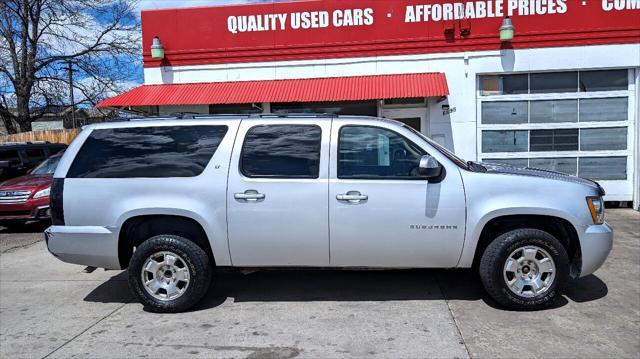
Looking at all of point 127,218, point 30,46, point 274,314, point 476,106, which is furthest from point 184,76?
point 30,46

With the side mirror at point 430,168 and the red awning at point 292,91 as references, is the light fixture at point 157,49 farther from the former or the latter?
the side mirror at point 430,168

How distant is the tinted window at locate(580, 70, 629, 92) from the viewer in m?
10.8

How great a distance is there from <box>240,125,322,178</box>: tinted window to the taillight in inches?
70.4

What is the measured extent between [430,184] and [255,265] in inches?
73.0

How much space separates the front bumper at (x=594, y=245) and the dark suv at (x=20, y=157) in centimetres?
1265

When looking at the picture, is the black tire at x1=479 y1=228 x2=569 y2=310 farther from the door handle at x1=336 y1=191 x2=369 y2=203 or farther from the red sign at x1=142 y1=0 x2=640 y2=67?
the red sign at x1=142 y1=0 x2=640 y2=67

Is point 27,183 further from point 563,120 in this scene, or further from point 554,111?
point 563,120

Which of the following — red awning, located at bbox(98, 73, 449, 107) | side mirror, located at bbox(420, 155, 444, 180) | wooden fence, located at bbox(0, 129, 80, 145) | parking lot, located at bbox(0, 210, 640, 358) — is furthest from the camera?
wooden fence, located at bbox(0, 129, 80, 145)

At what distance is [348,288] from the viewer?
5.66m

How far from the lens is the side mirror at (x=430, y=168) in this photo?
4629mm

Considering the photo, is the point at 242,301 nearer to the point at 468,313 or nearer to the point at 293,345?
the point at 293,345

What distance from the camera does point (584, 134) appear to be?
35.8 feet

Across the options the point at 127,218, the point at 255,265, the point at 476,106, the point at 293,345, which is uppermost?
the point at 476,106

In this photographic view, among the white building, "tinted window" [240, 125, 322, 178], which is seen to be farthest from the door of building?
"tinted window" [240, 125, 322, 178]
